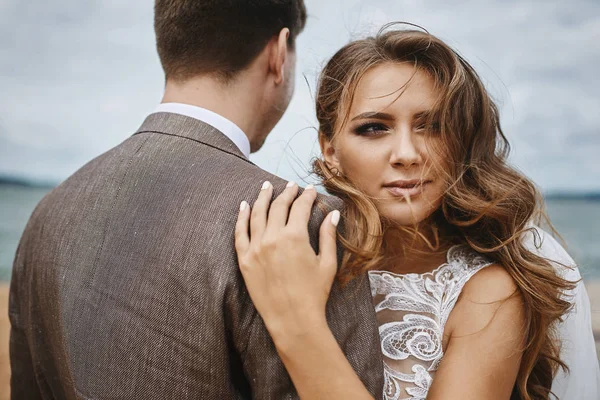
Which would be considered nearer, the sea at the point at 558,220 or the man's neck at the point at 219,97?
the man's neck at the point at 219,97

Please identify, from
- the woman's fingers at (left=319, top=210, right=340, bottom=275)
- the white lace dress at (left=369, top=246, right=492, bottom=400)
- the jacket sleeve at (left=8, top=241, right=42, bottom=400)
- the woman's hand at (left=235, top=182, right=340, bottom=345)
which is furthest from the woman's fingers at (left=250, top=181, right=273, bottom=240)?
the jacket sleeve at (left=8, top=241, right=42, bottom=400)

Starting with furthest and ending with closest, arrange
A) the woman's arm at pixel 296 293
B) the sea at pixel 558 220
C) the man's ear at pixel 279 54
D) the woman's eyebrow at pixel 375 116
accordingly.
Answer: the sea at pixel 558 220
the man's ear at pixel 279 54
the woman's eyebrow at pixel 375 116
the woman's arm at pixel 296 293

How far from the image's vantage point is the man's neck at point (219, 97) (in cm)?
150

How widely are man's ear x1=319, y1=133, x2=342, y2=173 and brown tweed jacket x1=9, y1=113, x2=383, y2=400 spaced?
1.53 ft

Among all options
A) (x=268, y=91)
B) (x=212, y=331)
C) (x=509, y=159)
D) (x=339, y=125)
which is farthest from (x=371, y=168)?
(x=212, y=331)

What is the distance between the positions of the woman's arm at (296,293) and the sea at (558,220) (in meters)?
6.83

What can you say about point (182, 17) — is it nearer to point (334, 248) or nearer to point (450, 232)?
point (334, 248)

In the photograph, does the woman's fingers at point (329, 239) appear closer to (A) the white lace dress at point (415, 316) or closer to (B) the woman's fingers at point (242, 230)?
(B) the woman's fingers at point (242, 230)

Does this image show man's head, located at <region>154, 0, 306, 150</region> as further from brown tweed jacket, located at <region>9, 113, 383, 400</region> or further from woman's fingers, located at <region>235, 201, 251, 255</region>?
woman's fingers, located at <region>235, 201, 251, 255</region>

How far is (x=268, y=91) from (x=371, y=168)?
1.30ft

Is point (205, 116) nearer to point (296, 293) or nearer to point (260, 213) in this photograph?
point (260, 213)

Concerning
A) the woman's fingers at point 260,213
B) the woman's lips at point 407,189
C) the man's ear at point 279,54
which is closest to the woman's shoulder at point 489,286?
the woman's lips at point 407,189

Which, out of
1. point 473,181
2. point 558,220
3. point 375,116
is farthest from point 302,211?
point 558,220

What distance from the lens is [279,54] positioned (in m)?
1.74
